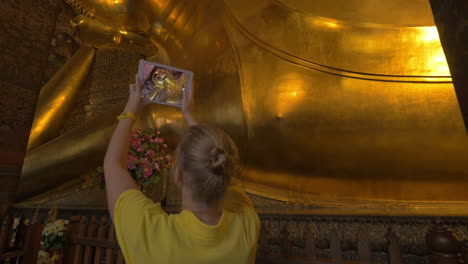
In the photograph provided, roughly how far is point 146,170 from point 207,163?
4.34 ft

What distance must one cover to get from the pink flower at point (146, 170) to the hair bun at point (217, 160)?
1324 millimetres

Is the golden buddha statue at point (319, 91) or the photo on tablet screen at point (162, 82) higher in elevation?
the golden buddha statue at point (319, 91)

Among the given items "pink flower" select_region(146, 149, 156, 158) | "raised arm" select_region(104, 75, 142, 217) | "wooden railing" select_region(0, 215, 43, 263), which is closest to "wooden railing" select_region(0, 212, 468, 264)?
"wooden railing" select_region(0, 215, 43, 263)

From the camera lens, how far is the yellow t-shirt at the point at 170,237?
1.42 ft

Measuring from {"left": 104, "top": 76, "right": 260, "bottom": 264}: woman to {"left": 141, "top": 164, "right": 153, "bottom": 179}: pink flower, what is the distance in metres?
1.19

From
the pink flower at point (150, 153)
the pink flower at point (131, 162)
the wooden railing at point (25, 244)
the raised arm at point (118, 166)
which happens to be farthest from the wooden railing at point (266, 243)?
the raised arm at point (118, 166)

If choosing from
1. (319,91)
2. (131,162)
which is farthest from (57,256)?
(319,91)

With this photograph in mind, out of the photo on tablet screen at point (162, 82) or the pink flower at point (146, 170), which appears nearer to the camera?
the photo on tablet screen at point (162, 82)

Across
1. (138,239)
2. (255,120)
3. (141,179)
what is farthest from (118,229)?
(255,120)

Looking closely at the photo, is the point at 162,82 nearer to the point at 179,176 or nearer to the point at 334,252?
the point at 179,176

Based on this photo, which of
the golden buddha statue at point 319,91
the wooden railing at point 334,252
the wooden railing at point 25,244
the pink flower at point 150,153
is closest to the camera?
the wooden railing at point 334,252

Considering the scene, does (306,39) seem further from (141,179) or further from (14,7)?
(14,7)

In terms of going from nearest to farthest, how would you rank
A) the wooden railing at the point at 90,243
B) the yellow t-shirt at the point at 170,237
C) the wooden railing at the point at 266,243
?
1. the yellow t-shirt at the point at 170,237
2. the wooden railing at the point at 266,243
3. the wooden railing at the point at 90,243

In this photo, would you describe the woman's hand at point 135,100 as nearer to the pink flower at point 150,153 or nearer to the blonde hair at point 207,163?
the blonde hair at point 207,163
